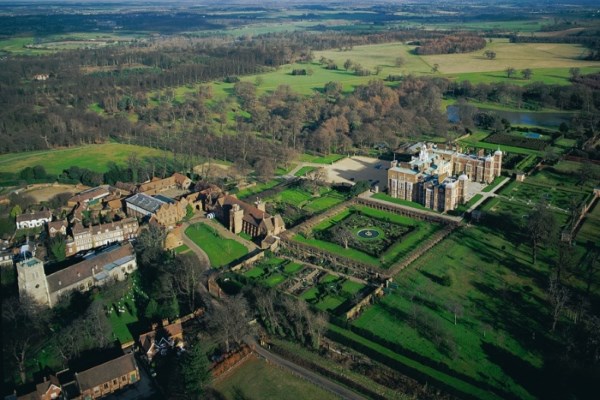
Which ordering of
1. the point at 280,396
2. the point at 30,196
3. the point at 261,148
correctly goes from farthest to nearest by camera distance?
1. the point at 261,148
2. the point at 30,196
3. the point at 280,396

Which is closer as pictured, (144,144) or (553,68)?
(144,144)

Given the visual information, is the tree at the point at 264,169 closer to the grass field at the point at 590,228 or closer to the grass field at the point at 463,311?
the grass field at the point at 463,311

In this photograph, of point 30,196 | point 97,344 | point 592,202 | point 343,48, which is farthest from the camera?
point 343,48

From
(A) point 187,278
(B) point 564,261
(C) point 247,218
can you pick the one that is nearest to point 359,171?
(C) point 247,218

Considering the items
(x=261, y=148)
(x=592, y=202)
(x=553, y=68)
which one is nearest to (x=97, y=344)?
(x=261, y=148)

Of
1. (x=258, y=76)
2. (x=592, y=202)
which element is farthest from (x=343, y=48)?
(x=592, y=202)

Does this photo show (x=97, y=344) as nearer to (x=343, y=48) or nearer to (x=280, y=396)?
(x=280, y=396)

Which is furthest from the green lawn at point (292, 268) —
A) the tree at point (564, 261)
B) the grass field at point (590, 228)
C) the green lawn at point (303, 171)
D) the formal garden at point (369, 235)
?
the grass field at point (590, 228)

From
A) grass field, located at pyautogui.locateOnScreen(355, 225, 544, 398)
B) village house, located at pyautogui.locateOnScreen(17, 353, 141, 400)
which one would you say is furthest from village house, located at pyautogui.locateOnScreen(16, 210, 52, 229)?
grass field, located at pyautogui.locateOnScreen(355, 225, 544, 398)
